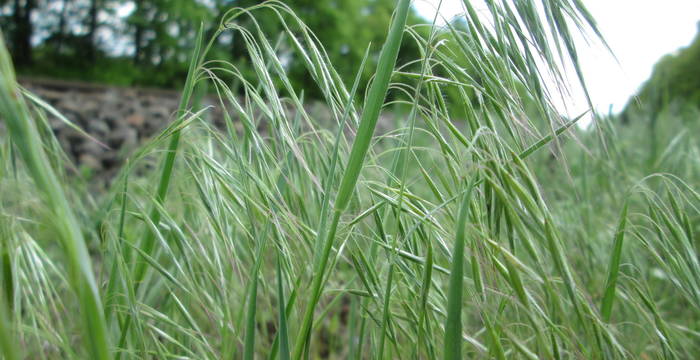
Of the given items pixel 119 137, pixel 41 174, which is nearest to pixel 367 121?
pixel 41 174

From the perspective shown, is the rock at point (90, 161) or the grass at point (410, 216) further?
the rock at point (90, 161)

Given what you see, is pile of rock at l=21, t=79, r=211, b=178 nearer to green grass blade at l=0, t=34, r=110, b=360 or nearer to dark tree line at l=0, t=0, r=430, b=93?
dark tree line at l=0, t=0, r=430, b=93

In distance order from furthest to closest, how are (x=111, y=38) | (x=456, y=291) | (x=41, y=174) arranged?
(x=111, y=38) → (x=456, y=291) → (x=41, y=174)

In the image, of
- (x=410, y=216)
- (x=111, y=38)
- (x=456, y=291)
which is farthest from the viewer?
(x=111, y=38)

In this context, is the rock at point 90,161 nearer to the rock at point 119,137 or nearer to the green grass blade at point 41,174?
the rock at point 119,137

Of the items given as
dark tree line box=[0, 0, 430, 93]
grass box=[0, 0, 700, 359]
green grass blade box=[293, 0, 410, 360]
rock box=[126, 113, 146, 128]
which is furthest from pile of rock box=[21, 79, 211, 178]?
green grass blade box=[293, 0, 410, 360]

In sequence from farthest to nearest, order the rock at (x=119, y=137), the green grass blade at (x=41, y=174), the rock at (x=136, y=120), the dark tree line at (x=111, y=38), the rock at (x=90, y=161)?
the dark tree line at (x=111, y=38)
the rock at (x=136, y=120)
the rock at (x=119, y=137)
the rock at (x=90, y=161)
the green grass blade at (x=41, y=174)

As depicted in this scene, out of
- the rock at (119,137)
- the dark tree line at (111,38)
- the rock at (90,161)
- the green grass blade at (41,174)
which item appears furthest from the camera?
the dark tree line at (111,38)

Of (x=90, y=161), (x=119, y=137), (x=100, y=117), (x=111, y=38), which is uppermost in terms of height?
(x=111, y=38)

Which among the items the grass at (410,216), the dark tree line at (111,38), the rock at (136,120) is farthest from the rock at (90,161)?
the grass at (410,216)

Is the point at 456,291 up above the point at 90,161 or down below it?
above

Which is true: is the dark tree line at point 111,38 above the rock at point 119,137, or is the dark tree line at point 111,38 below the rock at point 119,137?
above

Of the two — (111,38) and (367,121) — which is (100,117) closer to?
(111,38)
